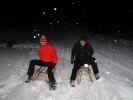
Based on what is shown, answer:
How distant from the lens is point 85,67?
35.6ft

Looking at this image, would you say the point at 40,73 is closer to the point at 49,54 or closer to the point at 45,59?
the point at 45,59

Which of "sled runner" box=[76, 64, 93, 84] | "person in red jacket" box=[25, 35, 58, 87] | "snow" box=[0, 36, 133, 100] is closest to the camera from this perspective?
"snow" box=[0, 36, 133, 100]

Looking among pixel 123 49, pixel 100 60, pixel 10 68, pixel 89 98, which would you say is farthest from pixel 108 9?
pixel 89 98

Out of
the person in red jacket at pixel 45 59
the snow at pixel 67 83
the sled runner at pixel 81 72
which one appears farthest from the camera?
the sled runner at pixel 81 72

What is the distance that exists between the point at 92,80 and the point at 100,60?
427cm

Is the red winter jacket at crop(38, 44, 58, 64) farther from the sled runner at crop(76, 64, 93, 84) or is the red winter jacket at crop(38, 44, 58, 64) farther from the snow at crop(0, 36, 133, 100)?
the sled runner at crop(76, 64, 93, 84)

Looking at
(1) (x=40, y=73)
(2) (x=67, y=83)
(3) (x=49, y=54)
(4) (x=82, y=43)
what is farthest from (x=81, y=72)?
(1) (x=40, y=73)

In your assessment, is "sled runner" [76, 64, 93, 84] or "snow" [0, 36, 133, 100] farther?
"sled runner" [76, 64, 93, 84]

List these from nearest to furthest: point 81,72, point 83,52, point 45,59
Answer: point 45,59, point 83,52, point 81,72

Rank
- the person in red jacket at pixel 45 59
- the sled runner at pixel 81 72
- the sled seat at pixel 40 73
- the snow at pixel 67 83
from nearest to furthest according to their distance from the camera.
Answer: the snow at pixel 67 83 → the person in red jacket at pixel 45 59 → the sled runner at pixel 81 72 → the sled seat at pixel 40 73

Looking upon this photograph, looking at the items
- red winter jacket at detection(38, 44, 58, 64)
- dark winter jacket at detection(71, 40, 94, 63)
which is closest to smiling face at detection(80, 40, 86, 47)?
dark winter jacket at detection(71, 40, 94, 63)

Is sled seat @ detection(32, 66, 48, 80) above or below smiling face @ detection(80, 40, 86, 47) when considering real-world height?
below

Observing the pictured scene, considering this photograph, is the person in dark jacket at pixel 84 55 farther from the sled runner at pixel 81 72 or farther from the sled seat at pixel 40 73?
the sled seat at pixel 40 73

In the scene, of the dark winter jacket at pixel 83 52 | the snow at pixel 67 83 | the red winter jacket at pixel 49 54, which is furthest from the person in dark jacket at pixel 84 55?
the red winter jacket at pixel 49 54
